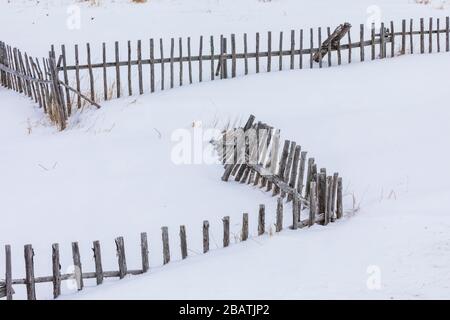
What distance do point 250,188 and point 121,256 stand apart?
2.60m

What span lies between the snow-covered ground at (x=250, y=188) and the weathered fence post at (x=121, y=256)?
0.43ft

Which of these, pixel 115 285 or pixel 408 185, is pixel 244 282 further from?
pixel 408 185

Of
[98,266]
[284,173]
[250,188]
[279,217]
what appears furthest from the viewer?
[250,188]

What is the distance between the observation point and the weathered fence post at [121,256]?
19.1ft

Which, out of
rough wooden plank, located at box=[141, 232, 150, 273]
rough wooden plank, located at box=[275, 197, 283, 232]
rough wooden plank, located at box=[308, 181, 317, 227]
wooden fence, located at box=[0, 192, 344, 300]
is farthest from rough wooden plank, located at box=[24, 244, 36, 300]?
rough wooden plank, located at box=[308, 181, 317, 227]

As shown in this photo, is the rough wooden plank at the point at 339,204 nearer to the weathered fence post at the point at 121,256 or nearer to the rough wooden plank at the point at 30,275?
the weathered fence post at the point at 121,256

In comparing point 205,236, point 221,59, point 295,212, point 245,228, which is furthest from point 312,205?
point 221,59

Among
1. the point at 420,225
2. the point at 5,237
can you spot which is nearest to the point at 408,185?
the point at 420,225

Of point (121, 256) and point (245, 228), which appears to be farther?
point (245, 228)

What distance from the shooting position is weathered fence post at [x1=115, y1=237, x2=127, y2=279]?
5.82 metres

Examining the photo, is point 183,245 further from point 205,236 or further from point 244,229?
point 244,229

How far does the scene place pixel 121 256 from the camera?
590 centimetres

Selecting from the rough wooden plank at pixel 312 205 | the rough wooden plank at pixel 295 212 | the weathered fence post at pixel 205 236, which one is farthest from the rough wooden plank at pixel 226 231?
Result: the rough wooden plank at pixel 312 205

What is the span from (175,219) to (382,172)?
2.24 meters
